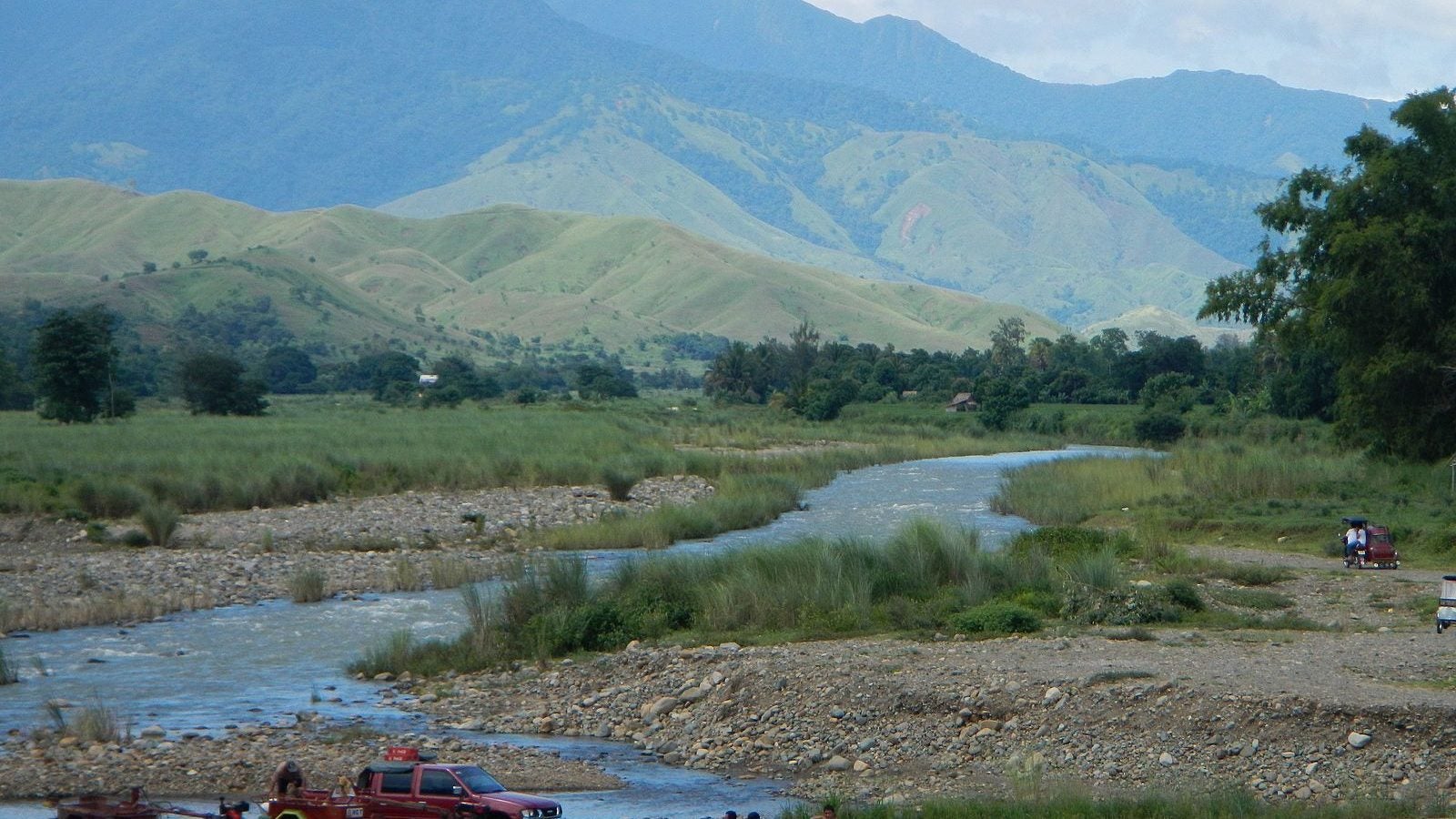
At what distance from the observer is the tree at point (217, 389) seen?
295 ft

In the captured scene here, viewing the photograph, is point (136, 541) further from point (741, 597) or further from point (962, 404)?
point (962, 404)

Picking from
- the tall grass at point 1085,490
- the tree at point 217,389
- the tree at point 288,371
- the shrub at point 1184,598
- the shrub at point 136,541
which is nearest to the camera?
the shrub at point 1184,598

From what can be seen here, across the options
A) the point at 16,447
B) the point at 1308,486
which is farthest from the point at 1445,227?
the point at 16,447

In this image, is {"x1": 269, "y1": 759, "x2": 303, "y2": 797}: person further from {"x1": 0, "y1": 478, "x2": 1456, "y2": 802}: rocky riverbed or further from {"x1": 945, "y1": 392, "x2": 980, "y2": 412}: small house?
{"x1": 945, "y1": 392, "x2": 980, "y2": 412}: small house

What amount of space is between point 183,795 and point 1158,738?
Answer: 1115cm

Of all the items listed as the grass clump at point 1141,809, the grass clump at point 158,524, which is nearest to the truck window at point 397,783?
the grass clump at point 1141,809

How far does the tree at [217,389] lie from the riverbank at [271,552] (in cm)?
4126

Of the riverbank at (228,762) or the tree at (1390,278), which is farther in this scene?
the tree at (1390,278)

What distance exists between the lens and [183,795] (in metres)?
18.0

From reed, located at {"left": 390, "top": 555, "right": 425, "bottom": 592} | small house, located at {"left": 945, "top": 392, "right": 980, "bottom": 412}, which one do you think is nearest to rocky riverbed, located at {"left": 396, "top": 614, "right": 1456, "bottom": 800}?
reed, located at {"left": 390, "top": 555, "right": 425, "bottom": 592}

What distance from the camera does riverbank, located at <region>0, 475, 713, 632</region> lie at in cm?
3191

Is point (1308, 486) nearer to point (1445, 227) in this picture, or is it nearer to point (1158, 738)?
point (1445, 227)

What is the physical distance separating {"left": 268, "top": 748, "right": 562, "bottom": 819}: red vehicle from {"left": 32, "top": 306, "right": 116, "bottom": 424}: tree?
64630 mm

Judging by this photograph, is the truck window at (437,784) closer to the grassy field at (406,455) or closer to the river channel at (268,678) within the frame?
the river channel at (268,678)
